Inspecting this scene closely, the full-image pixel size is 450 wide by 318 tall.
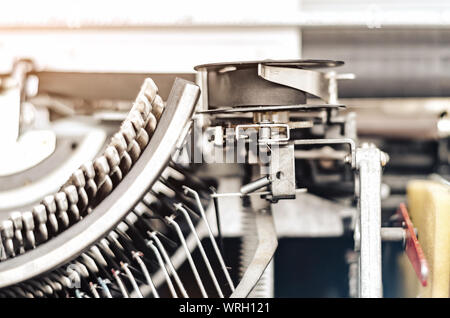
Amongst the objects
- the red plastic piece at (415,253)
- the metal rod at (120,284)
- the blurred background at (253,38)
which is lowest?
the metal rod at (120,284)

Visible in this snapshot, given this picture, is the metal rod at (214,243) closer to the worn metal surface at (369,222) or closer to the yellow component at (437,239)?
the worn metal surface at (369,222)

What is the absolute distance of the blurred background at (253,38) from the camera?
1.58 meters

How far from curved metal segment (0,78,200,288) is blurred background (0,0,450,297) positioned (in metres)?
0.60

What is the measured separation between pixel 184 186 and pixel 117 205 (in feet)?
0.88

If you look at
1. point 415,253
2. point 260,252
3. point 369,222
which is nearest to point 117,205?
point 260,252

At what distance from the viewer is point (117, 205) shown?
97 cm

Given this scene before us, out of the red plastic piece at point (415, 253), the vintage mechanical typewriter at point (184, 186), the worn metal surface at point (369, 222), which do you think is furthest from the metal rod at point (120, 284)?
the red plastic piece at point (415, 253)

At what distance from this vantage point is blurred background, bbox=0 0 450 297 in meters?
1.58

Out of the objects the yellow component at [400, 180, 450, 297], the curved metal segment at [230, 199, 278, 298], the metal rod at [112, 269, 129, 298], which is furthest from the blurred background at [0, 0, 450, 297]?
the metal rod at [112, 269, 129, 298]

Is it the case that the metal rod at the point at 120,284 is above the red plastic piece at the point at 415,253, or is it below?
below

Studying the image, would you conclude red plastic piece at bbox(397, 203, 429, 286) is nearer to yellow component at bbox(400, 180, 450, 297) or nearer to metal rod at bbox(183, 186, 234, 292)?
yellow component at bbox(400, 180, 450, 297)

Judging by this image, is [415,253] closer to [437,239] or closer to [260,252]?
[437,239]

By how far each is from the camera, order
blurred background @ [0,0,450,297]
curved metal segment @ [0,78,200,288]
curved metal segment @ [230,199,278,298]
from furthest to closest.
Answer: blurred background @ [0,0,450,297] < curved metal segment @ [230,199,278,298] < curved metal segment @ [0,78,200,288]
